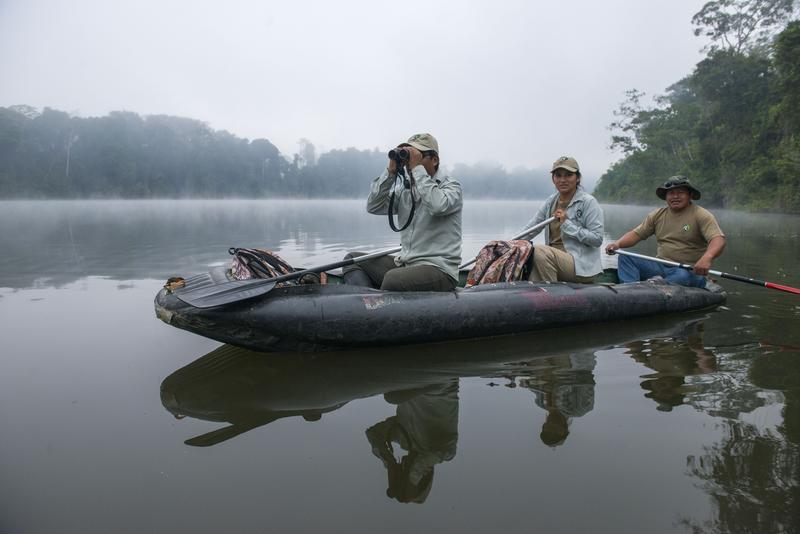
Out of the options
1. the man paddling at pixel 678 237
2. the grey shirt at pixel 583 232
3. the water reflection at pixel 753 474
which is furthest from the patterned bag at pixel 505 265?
the water reflection at pixel 753 474

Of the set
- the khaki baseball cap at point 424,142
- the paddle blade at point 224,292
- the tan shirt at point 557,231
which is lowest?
the paddle blade at point 224,292

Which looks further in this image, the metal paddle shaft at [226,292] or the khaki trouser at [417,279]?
the khaki trouser at [417,279]

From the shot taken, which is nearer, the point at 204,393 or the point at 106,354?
the point at 204,393

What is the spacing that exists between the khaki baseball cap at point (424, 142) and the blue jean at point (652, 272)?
2669mm

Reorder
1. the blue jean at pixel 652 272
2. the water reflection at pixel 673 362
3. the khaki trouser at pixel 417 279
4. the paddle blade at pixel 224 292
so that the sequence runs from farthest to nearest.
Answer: the blue jean at pixel 652 272, the khaki trouser at pixel 417 279, the paddle blade at pixel 224 292, the water reflection at pixel 673 362

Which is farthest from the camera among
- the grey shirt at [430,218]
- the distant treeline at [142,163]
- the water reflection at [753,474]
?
the distant treeline at [142,163]

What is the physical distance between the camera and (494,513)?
1778 millimetres

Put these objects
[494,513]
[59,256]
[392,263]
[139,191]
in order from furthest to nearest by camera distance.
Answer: [139,191] < [59,256] < [392,263] < [494,513]

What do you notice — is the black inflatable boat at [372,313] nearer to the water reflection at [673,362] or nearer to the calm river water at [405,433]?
the calm river water at [405,433]

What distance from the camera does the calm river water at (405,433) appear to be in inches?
70.8

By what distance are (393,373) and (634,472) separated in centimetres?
147

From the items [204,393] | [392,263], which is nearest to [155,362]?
[204,393]

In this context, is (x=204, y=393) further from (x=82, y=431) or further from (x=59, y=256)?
(x=59, y=256)

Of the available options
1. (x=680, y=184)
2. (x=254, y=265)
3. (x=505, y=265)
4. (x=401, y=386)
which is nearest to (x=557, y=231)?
(x=505, y=265)
